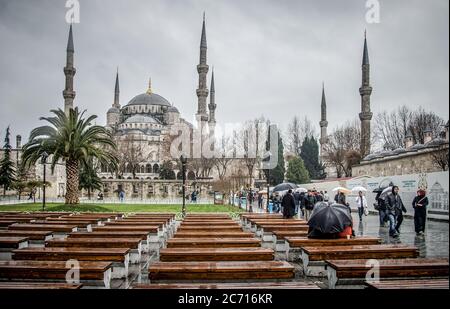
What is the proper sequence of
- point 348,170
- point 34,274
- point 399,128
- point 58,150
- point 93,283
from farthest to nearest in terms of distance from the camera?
point 348,170
point 399,128
point 58,150
point 93,283
point 34,274

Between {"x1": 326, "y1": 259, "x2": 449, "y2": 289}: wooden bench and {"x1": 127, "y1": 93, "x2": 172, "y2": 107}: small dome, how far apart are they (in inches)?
3937

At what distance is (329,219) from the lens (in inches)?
251

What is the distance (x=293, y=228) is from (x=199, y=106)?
5100 centimetres

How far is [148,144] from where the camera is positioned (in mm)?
84375

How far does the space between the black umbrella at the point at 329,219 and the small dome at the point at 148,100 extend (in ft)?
322

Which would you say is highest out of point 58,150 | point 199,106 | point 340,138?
point 199,106

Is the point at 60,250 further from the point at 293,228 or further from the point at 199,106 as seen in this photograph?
the point at 199,106

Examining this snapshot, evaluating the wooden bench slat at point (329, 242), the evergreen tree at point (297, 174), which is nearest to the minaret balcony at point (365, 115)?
the evergreen tree at point (297, 174)

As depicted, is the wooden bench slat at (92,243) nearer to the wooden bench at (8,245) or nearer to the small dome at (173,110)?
the wooden bench at (8,245)

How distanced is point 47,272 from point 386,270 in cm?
357

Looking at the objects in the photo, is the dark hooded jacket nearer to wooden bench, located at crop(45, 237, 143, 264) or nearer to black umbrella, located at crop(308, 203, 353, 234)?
black umbrella, located at crop(308, 203, 353, 234)

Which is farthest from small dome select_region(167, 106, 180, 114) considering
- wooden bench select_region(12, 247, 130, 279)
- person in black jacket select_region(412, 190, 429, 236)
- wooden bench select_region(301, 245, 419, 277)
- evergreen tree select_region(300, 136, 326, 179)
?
wooden bench select_region(301, 245, 419, 277)

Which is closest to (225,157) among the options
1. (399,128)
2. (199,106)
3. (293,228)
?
(199,106)

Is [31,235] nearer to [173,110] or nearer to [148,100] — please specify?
[173,110]
